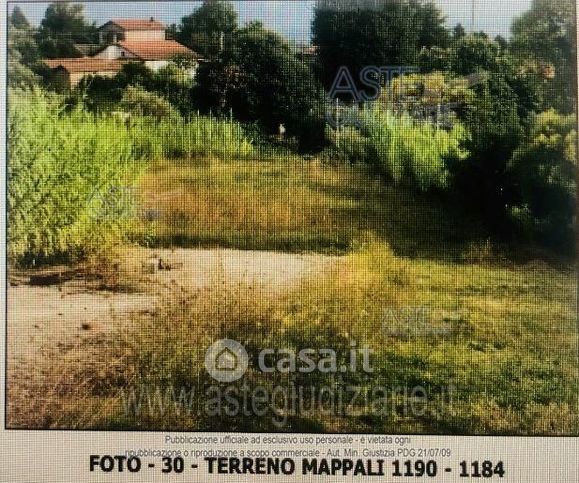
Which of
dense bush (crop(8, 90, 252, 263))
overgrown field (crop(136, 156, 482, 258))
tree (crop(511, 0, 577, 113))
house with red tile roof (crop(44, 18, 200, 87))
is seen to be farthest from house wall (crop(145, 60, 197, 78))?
tree (crop(511, 0, 577, 113))

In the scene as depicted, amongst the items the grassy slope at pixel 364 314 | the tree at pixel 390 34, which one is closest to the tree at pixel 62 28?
the grassy slope at pixel 364 314

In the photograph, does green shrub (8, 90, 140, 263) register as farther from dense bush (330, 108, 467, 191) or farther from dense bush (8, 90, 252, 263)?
dense bush (330, 108, 467, 191)

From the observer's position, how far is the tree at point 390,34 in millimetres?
2852

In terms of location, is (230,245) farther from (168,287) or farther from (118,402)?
(118,402)

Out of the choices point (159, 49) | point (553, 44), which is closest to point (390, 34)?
point (553, 44)

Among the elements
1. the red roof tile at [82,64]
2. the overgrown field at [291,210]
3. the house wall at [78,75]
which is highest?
the red roof tile at [82,64]

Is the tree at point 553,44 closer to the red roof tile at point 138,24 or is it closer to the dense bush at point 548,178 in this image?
the dense bush at point 548,178

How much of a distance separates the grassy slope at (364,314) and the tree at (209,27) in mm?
554

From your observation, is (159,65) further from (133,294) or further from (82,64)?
(133,294)

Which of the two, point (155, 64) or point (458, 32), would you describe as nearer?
point (458, 32)

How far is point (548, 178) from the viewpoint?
2803 millimetres

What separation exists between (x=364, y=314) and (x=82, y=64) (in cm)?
175

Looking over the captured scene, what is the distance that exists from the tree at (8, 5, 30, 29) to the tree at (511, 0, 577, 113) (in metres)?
2.24

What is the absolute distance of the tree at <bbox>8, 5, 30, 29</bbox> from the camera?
2.91m
